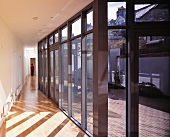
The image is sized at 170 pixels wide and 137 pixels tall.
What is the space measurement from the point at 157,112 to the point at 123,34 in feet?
5.28

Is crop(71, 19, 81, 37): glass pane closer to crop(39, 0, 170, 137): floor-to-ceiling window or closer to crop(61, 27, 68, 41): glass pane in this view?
crop(61, 27, 68, 41): glass pane

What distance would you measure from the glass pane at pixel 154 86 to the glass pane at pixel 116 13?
51cm

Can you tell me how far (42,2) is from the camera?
154 inches

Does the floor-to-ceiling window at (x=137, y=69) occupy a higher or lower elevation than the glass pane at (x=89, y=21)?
lower

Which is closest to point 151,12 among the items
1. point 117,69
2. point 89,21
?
point 117,69

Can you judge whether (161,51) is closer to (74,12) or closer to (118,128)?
(118,128)

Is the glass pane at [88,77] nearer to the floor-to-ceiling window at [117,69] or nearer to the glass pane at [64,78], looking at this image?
the floor-to-ceiling window at [117,69]

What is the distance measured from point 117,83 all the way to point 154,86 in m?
0.69

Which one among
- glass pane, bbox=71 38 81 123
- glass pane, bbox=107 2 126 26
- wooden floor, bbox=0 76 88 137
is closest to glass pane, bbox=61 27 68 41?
glass pane, bbox=71 38 81 123

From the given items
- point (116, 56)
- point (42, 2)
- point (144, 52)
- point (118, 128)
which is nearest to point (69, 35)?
point (42, 2)

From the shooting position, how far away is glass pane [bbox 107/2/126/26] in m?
3.66

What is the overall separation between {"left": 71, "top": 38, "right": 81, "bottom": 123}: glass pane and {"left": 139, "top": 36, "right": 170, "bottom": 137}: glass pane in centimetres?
186

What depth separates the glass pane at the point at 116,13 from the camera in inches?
144

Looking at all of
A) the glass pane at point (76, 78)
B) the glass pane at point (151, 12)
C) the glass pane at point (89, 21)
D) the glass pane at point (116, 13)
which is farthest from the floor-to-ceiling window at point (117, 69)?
the glass pane at point (76, 78)
